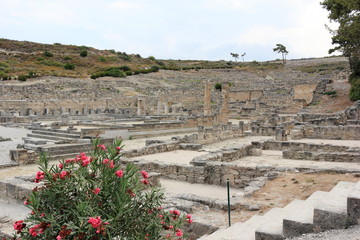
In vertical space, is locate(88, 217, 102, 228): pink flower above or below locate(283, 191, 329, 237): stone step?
above

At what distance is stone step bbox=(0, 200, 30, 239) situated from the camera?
6.63 m

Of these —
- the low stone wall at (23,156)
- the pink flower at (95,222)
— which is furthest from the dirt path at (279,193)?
the low stone wall at (23,156)

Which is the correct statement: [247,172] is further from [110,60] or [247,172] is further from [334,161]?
[110,60]

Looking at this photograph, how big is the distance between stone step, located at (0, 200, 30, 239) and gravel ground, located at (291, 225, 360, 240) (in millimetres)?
5160

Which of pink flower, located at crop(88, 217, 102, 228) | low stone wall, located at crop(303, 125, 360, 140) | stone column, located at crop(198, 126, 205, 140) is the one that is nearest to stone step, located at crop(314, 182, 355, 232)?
pink flower, located at crop(88, 217, 102, 228)

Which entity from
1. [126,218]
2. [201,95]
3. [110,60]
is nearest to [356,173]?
[126,218]

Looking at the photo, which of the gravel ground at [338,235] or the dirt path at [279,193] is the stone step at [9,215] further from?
the gravel ground at [338,235]

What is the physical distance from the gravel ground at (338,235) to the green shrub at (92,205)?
1608mm

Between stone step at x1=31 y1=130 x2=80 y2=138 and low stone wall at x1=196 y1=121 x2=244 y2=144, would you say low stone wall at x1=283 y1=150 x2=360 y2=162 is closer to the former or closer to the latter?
low stone wall at x1=196 y1=121 x2=244 y2=144

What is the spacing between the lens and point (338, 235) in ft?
13.1

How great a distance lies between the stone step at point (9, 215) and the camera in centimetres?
663

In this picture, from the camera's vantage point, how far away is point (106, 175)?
3.92 meters

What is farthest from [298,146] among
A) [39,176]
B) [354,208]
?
[39,176]

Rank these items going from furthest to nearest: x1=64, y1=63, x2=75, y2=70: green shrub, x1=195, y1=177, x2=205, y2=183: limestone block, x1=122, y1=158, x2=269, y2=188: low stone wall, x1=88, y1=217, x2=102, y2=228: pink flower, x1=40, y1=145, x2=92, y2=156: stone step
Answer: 1. x1=64, y1=63, x2=75, y2=70: green shrub
2. x1=40, y1=145, x2=92, y2=156: stone step
3. x1=195, y1=177, x2=205, y2=183: limestone block
4. x1=122, y1=158, x2=269, y2=188: low stone wall
5. x1=88, y1=217, x2=102, y2=228: pink flower
